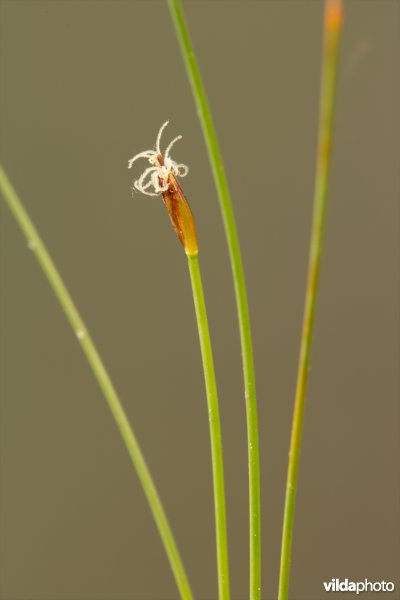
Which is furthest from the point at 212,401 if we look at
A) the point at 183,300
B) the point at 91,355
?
the point at 183,300

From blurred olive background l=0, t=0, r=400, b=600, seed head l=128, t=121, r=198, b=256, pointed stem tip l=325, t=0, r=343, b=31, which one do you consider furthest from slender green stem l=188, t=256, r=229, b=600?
blurred olive background l=0, t=0, r=400, b=600

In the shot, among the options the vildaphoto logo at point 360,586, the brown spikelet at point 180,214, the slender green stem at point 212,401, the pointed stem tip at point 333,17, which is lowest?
the slender green stem at point 212,401

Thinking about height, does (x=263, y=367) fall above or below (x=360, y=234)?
below

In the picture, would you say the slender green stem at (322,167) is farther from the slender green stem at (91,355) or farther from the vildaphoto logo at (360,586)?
the vildaphoto logo at (360,586)

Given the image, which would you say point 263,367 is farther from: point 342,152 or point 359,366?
point 342,152

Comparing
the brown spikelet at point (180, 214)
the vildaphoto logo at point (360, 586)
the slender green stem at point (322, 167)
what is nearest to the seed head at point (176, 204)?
the brown spikelet at point (180, 214)

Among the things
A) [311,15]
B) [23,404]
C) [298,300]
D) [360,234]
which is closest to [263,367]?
[298,300]

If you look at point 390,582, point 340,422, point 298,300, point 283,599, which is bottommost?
point 283,599
